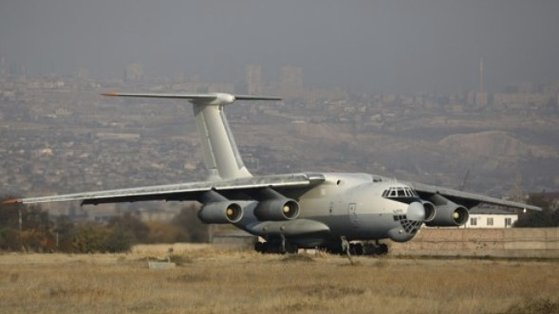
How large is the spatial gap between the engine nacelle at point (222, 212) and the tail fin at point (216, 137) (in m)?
4.46

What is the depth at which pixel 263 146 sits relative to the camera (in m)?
142

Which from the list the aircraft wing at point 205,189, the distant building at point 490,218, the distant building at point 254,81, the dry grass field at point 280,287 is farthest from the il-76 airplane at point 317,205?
the distant building at point 254,81

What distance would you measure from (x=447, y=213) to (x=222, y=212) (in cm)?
663

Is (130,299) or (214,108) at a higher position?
(214,108)

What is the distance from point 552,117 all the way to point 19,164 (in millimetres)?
63131

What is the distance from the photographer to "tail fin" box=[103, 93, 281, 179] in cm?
4244

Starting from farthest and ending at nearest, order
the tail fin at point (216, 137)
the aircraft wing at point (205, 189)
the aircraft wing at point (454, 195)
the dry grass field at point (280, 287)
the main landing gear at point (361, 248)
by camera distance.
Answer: the tail fin at point (216, 137) → the aircraft wing at point (454, 195) → the main landing gear at point (361, 248) → the aircraft wing at point (205, 189) → the dry grass field at point (280, 287)

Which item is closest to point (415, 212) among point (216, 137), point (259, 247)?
point (259, 247)

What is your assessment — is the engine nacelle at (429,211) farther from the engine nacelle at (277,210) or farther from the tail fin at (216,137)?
the tail fin at (216,137)

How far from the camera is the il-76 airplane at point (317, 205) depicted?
3644cm

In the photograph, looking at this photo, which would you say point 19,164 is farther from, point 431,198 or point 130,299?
point 130,299

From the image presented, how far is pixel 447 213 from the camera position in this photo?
128 ft

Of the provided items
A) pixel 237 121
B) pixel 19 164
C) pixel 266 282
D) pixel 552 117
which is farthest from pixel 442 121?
pixel 266 282

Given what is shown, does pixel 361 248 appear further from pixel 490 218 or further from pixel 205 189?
pixel 490 218
